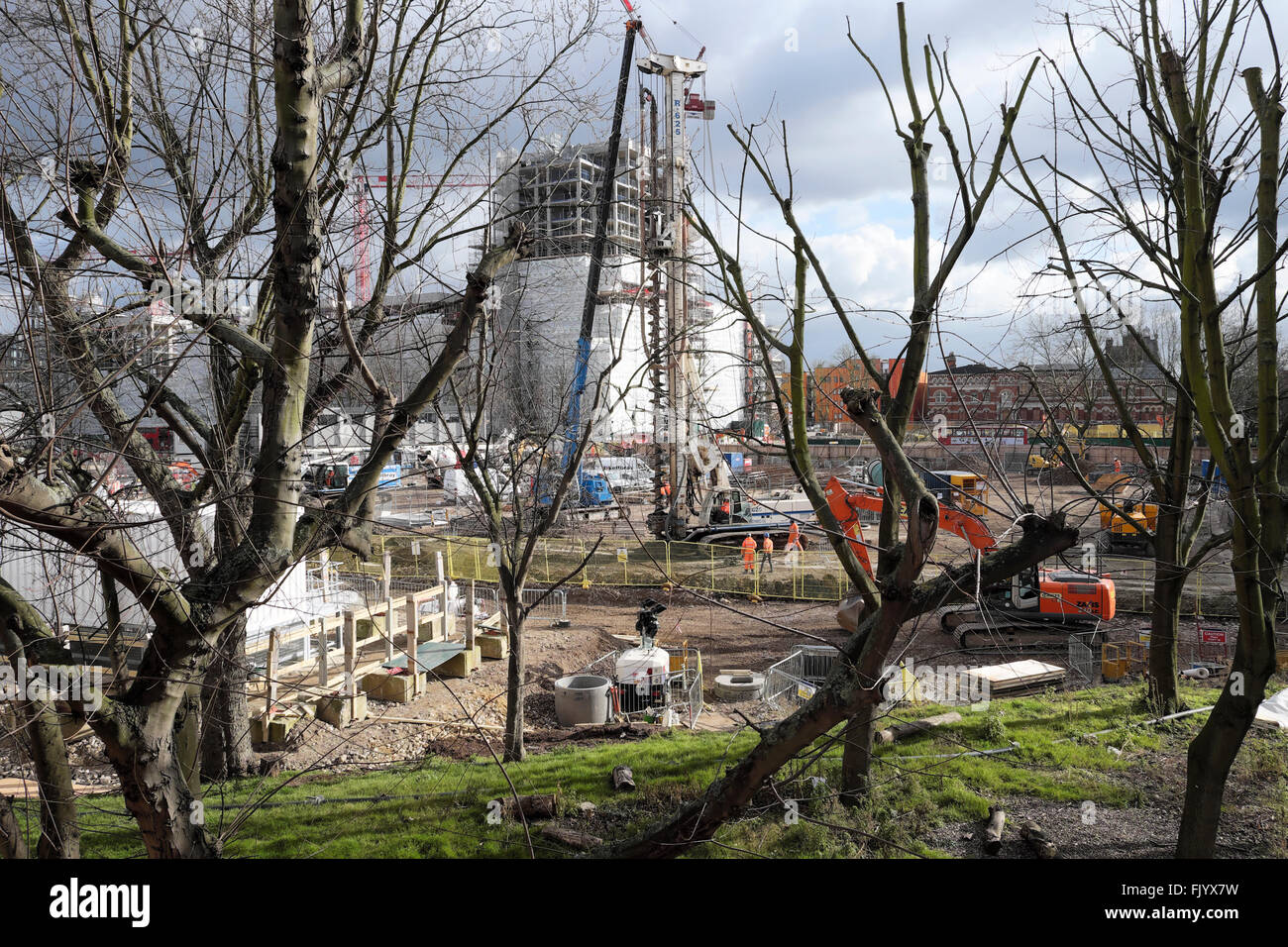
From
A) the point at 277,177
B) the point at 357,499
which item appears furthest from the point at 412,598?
the point at 277,177

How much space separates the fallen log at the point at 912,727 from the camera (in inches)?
362

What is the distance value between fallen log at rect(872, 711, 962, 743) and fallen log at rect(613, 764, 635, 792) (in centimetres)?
280

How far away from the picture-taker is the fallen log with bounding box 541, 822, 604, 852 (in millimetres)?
6426

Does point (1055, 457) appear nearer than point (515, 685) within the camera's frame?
Yes

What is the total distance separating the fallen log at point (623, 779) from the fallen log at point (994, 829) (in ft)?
10.6

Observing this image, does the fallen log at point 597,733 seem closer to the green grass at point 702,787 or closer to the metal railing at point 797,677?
the green grass at point 702,787

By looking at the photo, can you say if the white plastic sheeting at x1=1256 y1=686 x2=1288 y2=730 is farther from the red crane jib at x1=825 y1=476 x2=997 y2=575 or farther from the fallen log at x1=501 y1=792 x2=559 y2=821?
the fallen log at x1=501 y1=792 x2=559 y2=821

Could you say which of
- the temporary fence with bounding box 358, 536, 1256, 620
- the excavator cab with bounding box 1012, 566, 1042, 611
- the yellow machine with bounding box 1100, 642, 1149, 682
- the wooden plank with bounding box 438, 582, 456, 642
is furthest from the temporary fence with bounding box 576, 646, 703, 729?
the yellow machine with bounding box 1100, 642, 1149, 682

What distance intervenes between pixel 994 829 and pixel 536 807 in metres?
3.80

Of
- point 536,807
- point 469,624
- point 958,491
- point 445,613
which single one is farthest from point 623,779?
point 445,613

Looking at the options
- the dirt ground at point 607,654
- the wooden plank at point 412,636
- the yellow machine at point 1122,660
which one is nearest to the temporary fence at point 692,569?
the dirt ground at point 607,654

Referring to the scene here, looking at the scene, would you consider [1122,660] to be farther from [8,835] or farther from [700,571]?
[8,835]

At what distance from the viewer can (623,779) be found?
812cm
